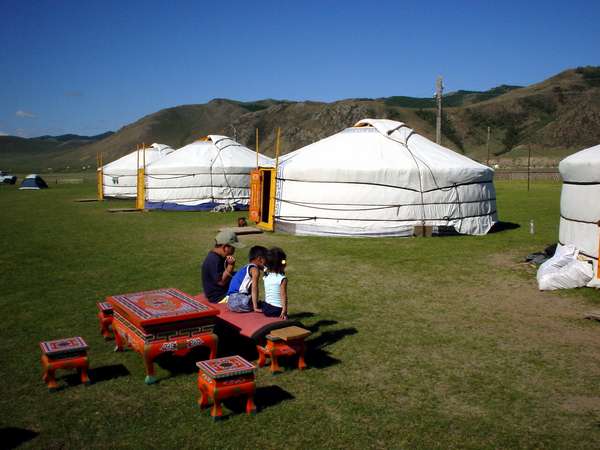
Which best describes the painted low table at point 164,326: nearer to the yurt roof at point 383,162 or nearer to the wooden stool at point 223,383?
the wooden stool at point 223,383

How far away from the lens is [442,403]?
396cm

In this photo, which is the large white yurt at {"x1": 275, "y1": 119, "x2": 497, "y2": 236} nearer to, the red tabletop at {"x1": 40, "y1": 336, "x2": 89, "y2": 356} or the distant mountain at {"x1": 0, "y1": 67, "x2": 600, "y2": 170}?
the red tabletop at {"x1": 40, "y1": 336, "x2": 89, "y2": 356}

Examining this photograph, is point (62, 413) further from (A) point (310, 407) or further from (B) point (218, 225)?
(B) point (218, 225)

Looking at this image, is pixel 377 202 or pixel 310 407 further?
pixel 377 202

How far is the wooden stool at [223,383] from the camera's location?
3.66 meters

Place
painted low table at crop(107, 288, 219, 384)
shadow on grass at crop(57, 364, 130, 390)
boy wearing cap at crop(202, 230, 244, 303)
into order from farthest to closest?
boy wearing cap at crop(202, 230, 244, 303) → shadow on grass at crop(57, 364, 130, 390) → painted low table at crop(107, 288, 219, 384)

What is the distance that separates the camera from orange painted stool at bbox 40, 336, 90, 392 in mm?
4180

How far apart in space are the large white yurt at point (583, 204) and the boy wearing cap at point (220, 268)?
4.94m

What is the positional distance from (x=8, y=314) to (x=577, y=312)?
644 cm

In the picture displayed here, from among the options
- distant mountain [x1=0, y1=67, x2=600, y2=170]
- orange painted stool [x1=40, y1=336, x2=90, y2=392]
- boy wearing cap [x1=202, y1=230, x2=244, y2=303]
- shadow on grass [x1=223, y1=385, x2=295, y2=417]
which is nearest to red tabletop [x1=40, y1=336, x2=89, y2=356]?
orange painted stool [x1=40, y1=336, x2=90, y2=392]

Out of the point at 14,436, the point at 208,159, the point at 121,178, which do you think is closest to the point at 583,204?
the point at 14,436

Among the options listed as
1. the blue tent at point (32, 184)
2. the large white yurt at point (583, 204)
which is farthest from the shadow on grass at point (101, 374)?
the blue tent at point (32, 184)

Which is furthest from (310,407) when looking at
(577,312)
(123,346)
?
(577,312)

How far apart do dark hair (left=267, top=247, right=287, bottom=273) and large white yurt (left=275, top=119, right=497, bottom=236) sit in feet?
24.6
